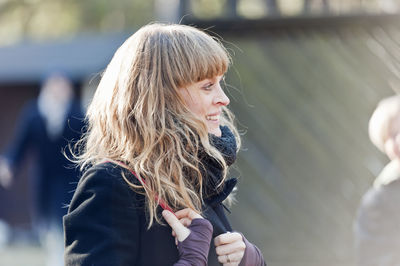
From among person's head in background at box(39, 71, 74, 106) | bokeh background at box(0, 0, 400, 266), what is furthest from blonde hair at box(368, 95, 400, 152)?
person's head in background at box(39, 71, 74, 106)

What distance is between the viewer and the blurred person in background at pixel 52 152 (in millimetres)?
6898

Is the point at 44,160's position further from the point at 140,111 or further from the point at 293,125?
the point at 140,111

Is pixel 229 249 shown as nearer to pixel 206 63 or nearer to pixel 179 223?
pixel 179 223

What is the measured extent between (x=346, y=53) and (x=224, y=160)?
4.43 m

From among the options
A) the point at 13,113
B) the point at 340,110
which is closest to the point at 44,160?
the point at 340,110

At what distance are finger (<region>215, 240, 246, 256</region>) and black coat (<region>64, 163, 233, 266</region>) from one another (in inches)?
5.7

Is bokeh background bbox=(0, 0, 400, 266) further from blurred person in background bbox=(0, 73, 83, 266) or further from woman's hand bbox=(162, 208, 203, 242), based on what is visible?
woman's hand bbox=(162, 208, 203, 242)

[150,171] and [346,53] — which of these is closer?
[150,171]

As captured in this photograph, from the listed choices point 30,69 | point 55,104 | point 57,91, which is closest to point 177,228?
point 55,104

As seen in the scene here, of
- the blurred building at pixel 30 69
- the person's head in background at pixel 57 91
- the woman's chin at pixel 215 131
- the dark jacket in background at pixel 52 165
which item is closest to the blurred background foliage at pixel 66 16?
the blurred building at pixel 30 69

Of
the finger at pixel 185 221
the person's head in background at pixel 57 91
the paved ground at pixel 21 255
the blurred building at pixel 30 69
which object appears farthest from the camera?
the blurred building at pixel 30 69

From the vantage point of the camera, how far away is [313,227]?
23.0 feet

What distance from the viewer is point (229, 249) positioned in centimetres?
245

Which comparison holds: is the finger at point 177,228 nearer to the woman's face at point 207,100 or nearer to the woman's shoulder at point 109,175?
the woman's shoulder at point 109,175
